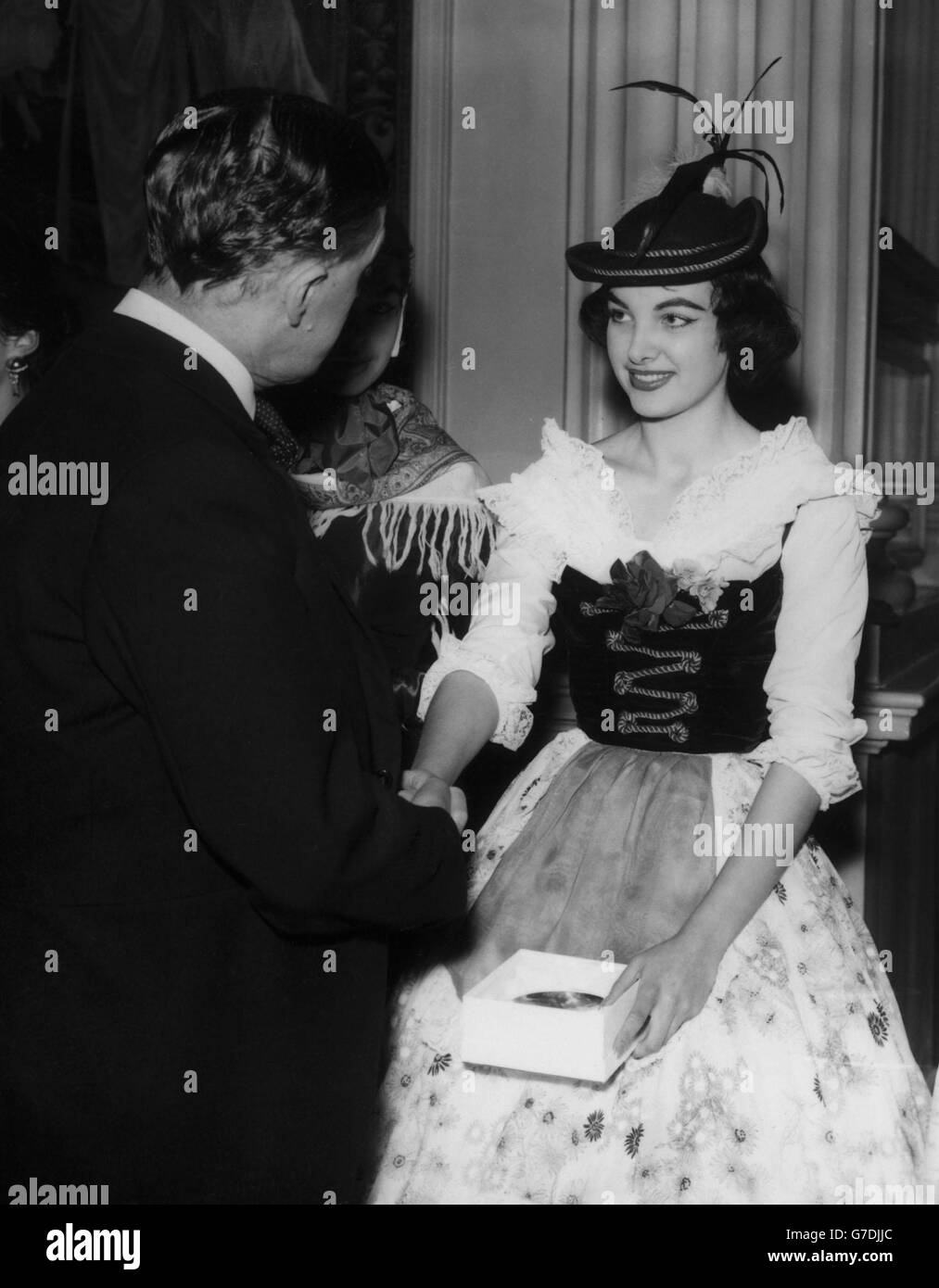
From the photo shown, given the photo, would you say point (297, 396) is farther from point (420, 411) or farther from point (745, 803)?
point (745, 803)

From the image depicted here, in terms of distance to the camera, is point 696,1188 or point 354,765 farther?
point 696,1188

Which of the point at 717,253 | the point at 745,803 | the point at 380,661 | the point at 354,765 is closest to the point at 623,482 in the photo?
the point at 717,253

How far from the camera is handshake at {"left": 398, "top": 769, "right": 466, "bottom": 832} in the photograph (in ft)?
4.89

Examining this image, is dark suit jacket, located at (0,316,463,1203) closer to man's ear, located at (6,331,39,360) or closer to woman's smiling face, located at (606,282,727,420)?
woman's smiling face, located at (606,282,727,420)

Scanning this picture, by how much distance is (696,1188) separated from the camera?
144cm

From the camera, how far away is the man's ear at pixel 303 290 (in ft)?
4.08

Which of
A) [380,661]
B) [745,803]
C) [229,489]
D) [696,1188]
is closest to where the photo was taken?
[229,489]

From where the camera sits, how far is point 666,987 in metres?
1.51

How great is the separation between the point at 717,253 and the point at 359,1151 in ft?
3.69

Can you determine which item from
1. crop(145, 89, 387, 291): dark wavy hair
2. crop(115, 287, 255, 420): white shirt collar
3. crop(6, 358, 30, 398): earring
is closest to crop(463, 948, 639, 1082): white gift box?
crop(115, 287, 255, 420): white shirt collar

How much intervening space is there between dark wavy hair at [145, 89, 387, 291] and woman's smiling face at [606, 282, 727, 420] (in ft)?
1.90

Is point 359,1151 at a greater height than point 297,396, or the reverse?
point 297,396

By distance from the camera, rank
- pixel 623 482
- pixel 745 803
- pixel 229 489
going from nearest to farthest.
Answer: pixel 229 489 → pixel 745 803 → pixel 623 482
